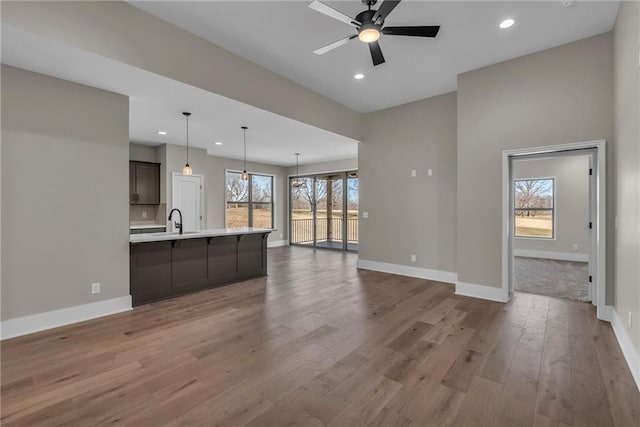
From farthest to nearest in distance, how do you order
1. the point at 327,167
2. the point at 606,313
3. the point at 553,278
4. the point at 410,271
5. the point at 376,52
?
1. the point at 327,167
2. the point at 410,271
3. the point at 553,278
4. the point at 606,313
5. the point at 376,52

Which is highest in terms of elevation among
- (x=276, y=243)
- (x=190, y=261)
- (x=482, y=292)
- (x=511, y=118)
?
(x=511, y=118)

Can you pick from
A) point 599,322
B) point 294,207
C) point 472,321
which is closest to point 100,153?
point 472,321

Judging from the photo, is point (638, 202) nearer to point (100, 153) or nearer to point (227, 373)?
point (227, 373)

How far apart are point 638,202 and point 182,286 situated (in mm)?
5081

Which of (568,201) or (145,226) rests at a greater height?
(568,201)

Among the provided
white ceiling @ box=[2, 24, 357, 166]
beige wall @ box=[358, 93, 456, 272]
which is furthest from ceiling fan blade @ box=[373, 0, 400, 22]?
beige wall @ box=[358, 93, 456, 272]

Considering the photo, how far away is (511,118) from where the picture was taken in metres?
3.92

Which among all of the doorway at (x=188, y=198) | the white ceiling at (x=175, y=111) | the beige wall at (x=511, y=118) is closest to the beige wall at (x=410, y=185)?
the beige wall at (x=511, y=118)

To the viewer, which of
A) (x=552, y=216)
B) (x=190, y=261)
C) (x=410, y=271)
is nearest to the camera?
(x=190, y=261)

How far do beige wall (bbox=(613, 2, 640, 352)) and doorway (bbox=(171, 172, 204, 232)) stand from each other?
24.7 feet

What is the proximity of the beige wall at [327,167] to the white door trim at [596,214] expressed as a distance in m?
4.86

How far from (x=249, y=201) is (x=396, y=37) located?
691 centimetres

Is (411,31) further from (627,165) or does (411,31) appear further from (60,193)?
(60,193)

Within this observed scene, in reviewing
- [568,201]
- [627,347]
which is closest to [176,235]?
[627,347]
